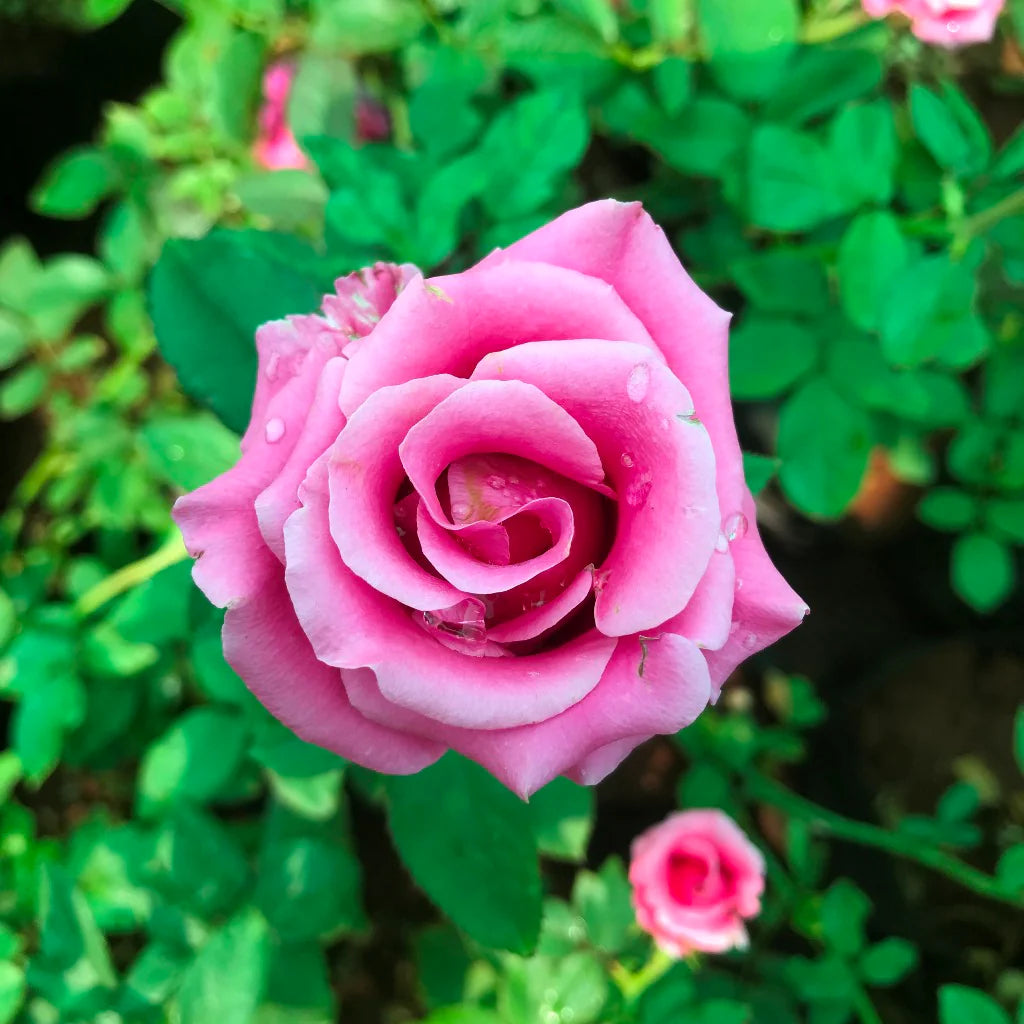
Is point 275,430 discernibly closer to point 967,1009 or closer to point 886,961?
point 967,1009

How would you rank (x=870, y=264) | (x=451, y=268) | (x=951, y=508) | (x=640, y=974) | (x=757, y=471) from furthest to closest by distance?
(x=951, y=508), (x=640, y=974), (x=451, y=268), (x=870, y=264), (x=757, y=471)

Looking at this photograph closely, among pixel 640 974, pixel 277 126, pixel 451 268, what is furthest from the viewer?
pixel 277 126

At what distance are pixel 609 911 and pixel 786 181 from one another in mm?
812

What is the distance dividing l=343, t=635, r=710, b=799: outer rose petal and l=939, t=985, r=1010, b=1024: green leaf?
1.68 ft

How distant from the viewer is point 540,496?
46 cm

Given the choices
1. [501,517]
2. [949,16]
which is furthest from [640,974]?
[949,16]

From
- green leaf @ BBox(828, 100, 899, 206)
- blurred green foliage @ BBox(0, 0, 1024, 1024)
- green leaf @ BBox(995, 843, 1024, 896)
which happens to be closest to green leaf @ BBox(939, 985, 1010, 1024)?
Result: blurred green foliage @ BBox(0, 0, 1024, 1024)

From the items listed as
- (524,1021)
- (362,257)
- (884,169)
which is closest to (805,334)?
(884,169)

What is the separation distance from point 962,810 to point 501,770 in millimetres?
795

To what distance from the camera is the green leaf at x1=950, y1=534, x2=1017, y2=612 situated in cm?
99

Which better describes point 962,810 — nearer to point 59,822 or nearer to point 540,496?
point 540,496

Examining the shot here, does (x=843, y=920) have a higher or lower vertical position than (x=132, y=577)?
lower

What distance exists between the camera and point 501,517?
0.43m

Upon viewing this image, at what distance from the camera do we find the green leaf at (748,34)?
0.78 metres
